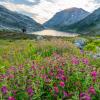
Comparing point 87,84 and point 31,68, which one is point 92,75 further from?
point 31,68

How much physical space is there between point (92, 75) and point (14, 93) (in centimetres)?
163

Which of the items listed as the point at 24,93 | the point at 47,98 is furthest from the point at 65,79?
the point at 24,93

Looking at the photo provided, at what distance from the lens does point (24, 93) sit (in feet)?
17.9

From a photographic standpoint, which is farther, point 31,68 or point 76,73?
point 31,68

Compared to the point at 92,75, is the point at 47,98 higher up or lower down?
lower down

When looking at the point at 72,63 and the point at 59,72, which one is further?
the point at 72,63

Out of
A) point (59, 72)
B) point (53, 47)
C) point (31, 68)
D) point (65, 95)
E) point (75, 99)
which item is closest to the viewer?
point (75, 99)

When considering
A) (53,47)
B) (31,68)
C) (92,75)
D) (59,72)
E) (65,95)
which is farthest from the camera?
(53,47)

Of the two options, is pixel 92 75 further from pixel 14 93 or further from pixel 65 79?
pixel 14 93

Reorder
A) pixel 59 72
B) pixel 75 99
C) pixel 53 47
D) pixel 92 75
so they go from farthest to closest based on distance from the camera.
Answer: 1. pixel 53 47
2. pixel 59 72
3. pixel 92 75
4. pixel 75 99

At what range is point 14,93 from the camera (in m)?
5.50

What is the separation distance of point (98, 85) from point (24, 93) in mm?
1379

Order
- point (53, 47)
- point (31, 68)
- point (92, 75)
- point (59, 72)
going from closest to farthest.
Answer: point (92, 75)
point (59, 72)
point (31, 68)
point (53, 47)

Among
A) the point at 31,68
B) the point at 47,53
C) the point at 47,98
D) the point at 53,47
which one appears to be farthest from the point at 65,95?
the point at 53,47
